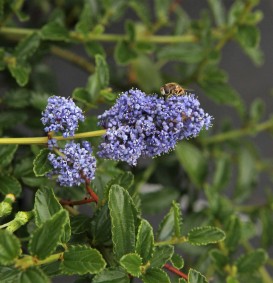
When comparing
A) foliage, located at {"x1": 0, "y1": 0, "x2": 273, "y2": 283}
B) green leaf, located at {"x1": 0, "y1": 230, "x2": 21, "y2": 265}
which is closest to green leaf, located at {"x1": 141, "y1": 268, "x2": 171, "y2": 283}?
foliage, located at {"x1": 0, "y1": 0, "x2": 273, "y2": 283}

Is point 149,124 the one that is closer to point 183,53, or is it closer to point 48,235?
point 48,235

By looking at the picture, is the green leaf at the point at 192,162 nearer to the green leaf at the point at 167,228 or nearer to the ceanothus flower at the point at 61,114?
the green leaf at the point at 167,228

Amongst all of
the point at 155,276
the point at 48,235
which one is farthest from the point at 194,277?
the point at 48,235

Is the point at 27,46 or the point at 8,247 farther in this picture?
the point at 27,46

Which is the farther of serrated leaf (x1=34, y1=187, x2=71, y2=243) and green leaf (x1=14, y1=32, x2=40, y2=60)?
green leaf (x1=14, y1=32, x2=40, y2=60)

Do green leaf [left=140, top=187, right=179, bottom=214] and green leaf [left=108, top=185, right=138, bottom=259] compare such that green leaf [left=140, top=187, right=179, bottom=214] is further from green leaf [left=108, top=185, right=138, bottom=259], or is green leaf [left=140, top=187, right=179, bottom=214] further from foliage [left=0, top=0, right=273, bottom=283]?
green leaf [left=108, top=185, right=138, bottom=259]

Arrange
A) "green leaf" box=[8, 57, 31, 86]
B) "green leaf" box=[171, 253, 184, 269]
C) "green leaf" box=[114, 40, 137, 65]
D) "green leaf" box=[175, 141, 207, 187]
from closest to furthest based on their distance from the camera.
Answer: "green leaf" box=[171, 253, 184, 269]
"green leaf" box=[8, 57, 31, 86]
"green leaf" box=[114, 40, 137, 65]
"green leaf" box=[175, 141, 207, 187]

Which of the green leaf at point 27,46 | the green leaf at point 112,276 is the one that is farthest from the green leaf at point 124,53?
the green leaf at point 112,276
